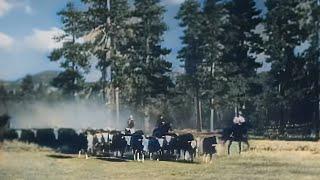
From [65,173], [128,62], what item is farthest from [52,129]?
A: [128,62]

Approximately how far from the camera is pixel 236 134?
12.6 metres

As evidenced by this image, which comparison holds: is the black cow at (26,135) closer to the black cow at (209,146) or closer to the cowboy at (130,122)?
the cowboy at (130,122)

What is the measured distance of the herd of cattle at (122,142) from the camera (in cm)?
1262

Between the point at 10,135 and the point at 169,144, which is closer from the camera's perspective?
the point at 10,135

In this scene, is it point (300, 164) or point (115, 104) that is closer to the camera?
point (115, 104)

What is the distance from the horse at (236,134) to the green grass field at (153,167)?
9.4 inches

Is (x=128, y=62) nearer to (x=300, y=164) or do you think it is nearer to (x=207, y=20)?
(x=207, y=20)

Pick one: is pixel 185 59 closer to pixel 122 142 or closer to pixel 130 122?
pixel 130 122

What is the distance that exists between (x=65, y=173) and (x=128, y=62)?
104 inches

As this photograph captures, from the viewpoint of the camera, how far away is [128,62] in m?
11.9

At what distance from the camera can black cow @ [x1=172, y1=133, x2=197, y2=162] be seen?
1301 centimetres

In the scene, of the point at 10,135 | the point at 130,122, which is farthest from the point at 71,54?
the point at 10,135

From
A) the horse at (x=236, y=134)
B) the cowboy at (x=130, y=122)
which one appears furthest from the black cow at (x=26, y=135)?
the horse at (x=236, y=134)

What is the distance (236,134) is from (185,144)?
1186 mm
